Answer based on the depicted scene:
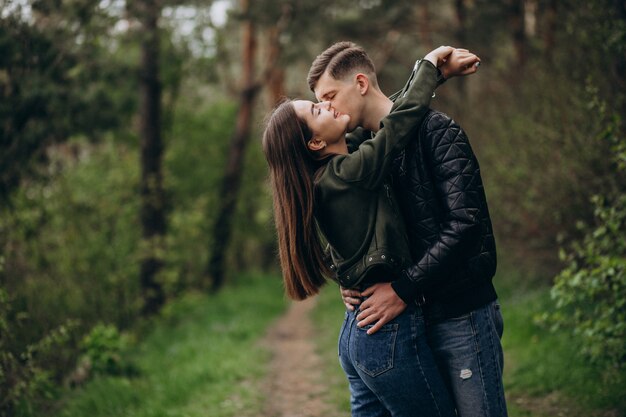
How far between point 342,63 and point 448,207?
934 millimetres

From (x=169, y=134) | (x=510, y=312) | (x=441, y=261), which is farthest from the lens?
(x=169, y=134)

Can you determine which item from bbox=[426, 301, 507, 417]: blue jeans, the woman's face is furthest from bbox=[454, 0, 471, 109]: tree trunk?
bbox=[426, 301, 507, 417]: blue jeans

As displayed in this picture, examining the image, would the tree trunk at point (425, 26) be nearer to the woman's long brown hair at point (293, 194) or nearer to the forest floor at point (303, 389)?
the forest floor at point (303, 389)

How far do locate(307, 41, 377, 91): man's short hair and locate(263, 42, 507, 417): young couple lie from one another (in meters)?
0.33

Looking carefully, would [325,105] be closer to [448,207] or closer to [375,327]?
[448,207]

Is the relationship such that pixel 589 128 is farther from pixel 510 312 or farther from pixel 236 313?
pixel 236 313

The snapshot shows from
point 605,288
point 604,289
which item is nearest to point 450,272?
point 605,288

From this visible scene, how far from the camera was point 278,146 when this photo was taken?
265 centimetres

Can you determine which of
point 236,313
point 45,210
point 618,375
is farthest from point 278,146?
point 236,313

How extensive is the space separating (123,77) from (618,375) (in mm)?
7819

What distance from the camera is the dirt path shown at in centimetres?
577

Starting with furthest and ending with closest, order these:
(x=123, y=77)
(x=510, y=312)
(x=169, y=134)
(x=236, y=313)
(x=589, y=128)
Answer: (x=169, y=134) → (x=236, y=313) → (x=123, y=77) → (x=510, y=312) → (x=589, y=128)

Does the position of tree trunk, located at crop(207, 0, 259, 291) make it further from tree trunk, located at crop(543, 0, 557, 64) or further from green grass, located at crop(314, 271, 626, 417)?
tree trunk, located at crop(543, 0, 557, 64)

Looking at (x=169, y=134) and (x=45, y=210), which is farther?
(x=169, y=134)
